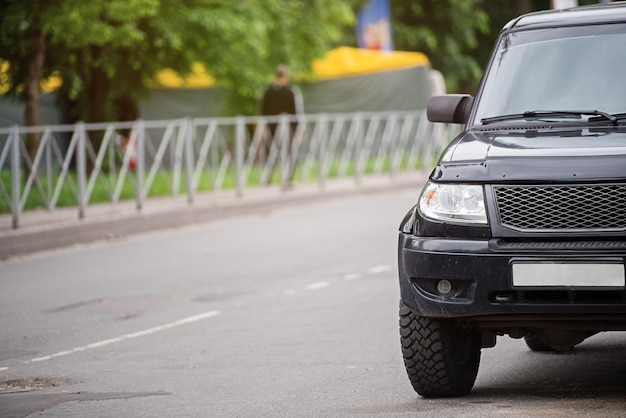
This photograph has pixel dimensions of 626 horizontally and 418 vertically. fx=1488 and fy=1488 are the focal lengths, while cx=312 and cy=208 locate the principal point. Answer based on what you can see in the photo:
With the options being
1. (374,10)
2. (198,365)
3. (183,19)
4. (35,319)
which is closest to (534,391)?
(198,365)

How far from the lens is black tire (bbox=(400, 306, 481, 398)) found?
277 inches

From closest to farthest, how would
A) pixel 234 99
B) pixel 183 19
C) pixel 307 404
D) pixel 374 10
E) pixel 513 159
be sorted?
1. pixel 513 159
2. pixel 307 404
3. pixel 183 19
4. pixel 234 99
5. pixel 374 10

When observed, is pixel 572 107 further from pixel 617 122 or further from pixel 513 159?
pixel 513 159

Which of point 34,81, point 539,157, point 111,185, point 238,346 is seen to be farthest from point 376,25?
point 539,157

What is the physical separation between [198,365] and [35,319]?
288 cm

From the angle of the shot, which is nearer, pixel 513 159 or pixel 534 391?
pixel 513 159

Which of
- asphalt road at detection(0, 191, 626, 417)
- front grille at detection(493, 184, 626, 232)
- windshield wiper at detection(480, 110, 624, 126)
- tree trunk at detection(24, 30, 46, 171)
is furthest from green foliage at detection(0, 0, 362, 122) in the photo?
front grille at detection(493, 184, 626, 232)

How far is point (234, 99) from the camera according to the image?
114ft

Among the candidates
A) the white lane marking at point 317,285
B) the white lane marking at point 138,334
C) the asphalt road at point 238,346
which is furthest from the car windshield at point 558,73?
the white lane marking at point 317,285

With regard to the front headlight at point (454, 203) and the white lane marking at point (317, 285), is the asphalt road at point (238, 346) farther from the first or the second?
the front headlight at point (454, 203)

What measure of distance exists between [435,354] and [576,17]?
6.88 feet

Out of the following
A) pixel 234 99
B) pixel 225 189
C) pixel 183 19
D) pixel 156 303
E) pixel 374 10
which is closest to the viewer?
pixel 156 303

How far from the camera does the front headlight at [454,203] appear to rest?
22.2 ft

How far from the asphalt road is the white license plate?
64cm
